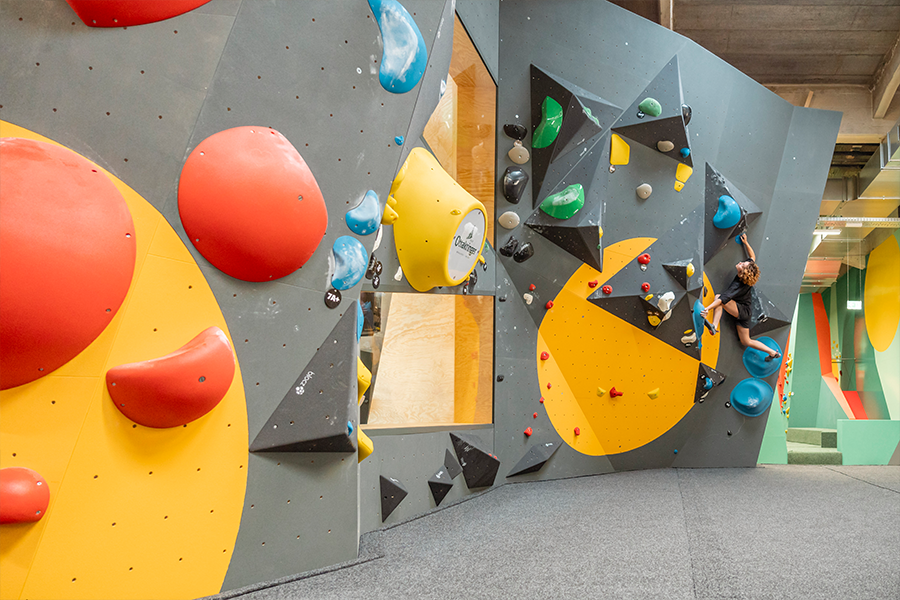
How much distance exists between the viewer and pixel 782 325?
218 inches

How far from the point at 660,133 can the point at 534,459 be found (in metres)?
2.92

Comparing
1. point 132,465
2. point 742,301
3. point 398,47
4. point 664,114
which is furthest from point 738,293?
point 132,465

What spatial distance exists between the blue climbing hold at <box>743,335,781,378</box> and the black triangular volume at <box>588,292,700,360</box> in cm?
62

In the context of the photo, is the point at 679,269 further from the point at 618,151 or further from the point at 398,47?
the point at 398,47

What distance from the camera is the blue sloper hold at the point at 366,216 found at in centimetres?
222

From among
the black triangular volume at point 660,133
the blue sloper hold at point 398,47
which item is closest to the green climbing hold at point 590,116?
the black triangular volume at point 660,133

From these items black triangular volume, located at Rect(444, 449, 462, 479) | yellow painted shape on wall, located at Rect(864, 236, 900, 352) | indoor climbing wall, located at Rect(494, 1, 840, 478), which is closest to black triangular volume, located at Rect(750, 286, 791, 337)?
indoor climbing wall, located at Rect(494, 1, 840, 478)

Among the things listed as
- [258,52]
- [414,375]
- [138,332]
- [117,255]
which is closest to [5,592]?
[138,332]


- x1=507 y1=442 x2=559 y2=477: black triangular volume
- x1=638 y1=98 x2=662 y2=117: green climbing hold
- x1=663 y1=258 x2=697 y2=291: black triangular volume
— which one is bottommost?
x1=507 y1=442 x2=559 y2=477: black triangular volume

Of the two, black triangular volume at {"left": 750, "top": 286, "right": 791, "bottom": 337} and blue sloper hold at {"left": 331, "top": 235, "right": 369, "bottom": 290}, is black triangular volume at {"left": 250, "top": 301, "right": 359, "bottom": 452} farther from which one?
black triangular volume at {"left": 750, "top": 286, "right": 791, "bottom": 337}

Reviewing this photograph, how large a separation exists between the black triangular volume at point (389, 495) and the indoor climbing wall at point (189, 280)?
0.70 m

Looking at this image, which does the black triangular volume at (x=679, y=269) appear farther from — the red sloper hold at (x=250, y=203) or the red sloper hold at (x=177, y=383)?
the red sloper hold at (x=177, y=383)

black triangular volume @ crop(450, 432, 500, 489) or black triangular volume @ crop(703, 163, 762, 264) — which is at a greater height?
black triangular volume @ crop(703, 163, 762, 264)

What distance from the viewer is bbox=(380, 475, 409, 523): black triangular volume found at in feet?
A: 9.80
